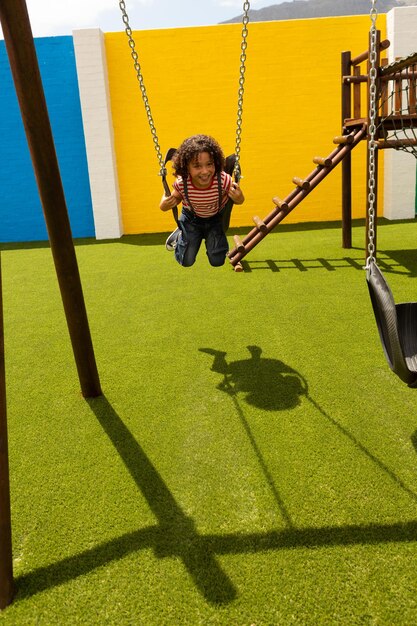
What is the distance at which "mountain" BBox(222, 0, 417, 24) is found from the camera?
3519 inches

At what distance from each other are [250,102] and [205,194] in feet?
23.9

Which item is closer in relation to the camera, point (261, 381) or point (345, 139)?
point (261, 381)

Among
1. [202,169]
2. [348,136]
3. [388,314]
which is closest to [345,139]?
Result: [348,136]

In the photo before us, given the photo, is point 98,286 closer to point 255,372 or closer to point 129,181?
point 255,372

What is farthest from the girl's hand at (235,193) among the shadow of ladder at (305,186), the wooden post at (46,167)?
the shadow of ladder at (305,186)

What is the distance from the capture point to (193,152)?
350 cm

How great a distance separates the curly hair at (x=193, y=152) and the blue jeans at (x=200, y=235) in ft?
1.30

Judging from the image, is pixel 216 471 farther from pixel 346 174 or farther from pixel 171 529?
pixel 346 174

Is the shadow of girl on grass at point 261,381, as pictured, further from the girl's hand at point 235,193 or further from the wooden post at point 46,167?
the girl's hand at point 235,193

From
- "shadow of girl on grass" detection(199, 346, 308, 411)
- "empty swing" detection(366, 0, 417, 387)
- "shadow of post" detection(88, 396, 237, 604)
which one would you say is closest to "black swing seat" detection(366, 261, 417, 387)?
"empty swing" detection(366, 0, 417, 387)

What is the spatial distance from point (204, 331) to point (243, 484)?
229 centimetres

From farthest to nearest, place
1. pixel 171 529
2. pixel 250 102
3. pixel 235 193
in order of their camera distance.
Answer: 1. pixel 250 102
2. pixel 235 193
3. pixel 171 529

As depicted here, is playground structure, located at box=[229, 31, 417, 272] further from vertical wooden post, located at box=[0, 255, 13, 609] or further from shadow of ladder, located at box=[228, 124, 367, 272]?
vertical wooden post, located at box=[0, 255, 13, 609]

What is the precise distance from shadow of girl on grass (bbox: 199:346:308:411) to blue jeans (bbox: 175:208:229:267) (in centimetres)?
76
